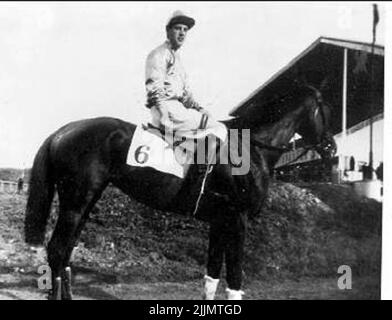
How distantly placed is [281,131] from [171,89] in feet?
3.99

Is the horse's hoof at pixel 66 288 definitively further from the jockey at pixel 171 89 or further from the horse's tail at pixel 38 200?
the jockey at pixel 171 89

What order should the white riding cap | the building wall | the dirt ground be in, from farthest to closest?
the building wall
the dirt ground
the white riding cap

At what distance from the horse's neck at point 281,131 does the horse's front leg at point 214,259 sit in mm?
952

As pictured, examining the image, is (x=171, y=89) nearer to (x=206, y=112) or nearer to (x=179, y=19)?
(x=206, y=112)

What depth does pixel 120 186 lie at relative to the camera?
4922 mm

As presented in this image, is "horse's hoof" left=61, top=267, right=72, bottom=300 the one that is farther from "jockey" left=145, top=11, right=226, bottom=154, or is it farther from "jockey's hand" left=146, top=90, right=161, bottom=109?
"jockey's hand" left=146, top=90, right=161, bottom=109

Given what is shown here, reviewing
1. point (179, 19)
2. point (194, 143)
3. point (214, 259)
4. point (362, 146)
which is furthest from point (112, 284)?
point (362, 146)

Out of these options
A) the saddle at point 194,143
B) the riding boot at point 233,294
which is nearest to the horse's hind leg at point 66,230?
the saddle at point 194,143

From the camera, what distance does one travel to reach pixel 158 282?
5820 millimetres

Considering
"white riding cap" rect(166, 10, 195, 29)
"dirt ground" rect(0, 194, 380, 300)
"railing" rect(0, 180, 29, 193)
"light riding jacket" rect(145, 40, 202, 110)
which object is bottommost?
"dirt ground" rect(0, 194, 380, 300)

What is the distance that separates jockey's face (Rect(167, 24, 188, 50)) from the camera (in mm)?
4997

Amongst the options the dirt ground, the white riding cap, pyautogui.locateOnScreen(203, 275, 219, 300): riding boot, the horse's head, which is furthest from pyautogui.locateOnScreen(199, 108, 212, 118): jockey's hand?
the dirt ground

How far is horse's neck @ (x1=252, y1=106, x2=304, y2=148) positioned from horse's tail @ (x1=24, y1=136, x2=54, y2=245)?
6.90ft
